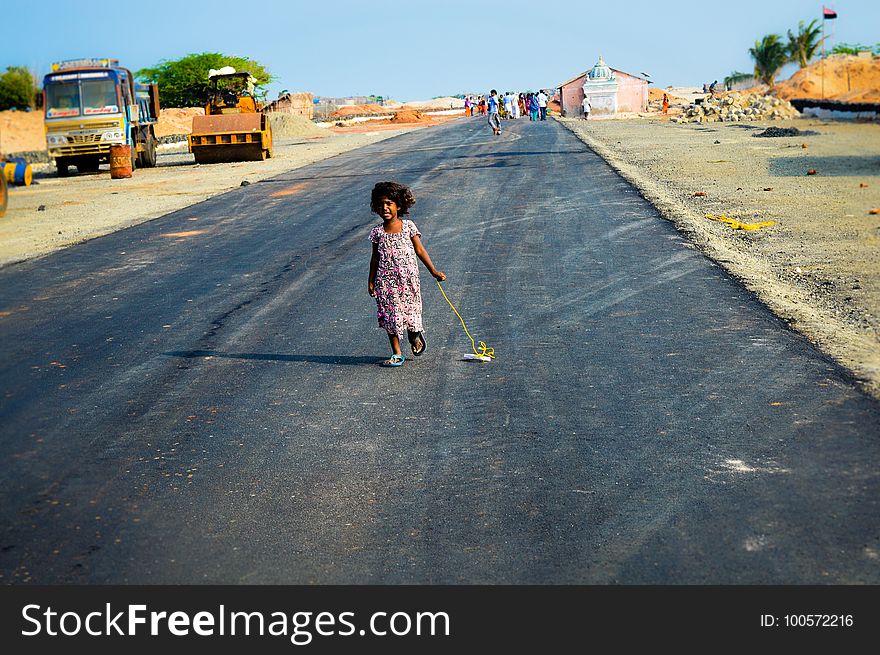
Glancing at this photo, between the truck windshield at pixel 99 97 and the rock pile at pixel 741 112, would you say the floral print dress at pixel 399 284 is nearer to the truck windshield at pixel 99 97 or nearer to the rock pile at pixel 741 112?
the truck windshield at pixel 99 97

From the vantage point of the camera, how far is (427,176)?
2594 centimetres

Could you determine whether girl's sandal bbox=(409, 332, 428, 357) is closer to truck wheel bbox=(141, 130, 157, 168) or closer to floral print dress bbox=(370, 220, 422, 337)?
floral print dress bbox=(370, 220, 422, 337)

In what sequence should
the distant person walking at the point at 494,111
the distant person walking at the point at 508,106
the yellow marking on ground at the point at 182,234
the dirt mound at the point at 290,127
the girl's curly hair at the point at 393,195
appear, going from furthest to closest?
1. the distant person walking at the point at 508,106
2. the dirt mound at the point at 290,127
3. the distant person walking at the point at 494,111
4. the yellow marking on ground at the point at 182,234
5. the girl's curly hair at the point at 393,195

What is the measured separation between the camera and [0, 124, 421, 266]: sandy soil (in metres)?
18.4

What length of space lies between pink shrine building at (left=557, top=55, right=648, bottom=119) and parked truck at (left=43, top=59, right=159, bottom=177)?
156ft

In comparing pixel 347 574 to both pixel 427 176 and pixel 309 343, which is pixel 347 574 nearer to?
pixel 309 343

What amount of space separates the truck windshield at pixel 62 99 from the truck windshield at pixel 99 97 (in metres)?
0.29

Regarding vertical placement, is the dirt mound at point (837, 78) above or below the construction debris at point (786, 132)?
above

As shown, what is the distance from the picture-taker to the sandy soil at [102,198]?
18391 millimetres

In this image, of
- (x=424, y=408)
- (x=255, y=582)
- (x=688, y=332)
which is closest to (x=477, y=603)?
(x=255, y=582)

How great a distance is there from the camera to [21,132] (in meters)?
63.6

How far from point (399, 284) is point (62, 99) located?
28.4 meters

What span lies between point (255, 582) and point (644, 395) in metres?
3.48

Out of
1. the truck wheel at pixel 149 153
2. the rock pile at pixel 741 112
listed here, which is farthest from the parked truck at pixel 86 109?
the rock pile at pixel 741 112
